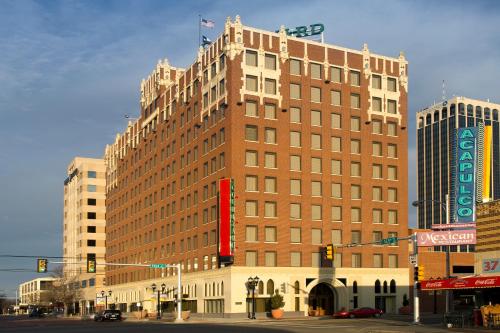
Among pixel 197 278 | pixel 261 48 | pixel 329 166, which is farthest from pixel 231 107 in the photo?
pixel 197 278

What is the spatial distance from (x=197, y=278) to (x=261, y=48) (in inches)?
1314

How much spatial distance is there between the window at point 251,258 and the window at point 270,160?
1173 cm

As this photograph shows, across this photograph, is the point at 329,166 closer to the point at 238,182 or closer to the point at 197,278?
the point at 238,182

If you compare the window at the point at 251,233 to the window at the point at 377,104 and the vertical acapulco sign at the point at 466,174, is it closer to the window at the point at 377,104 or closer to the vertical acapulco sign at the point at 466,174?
the window at the point at 377,104

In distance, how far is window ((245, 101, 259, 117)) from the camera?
9856 cm

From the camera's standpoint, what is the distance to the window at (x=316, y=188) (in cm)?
10128

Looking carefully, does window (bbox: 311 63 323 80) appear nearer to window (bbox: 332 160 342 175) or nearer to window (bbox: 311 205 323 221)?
window (bbox: 332 160 342 175)

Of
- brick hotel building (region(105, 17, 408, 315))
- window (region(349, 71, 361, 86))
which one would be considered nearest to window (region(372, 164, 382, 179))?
brick hotel building (region(105, 17, 408, 315))

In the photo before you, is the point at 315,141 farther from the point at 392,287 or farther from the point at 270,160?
the point at 392,287

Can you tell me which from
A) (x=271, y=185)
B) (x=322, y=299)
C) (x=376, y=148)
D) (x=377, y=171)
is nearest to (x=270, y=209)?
(x=271, y=185)

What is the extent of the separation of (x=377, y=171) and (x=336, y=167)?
689 centimetres

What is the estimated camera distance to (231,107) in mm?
97125

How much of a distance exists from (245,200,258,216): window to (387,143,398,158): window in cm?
2304

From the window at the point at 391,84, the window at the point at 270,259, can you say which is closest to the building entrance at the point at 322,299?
the window at the point at 270,259
